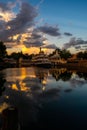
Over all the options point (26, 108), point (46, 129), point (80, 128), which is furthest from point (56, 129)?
point (26, 108)

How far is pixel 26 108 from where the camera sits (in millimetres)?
19906

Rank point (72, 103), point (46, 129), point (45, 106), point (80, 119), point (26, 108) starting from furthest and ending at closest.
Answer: point (72, 103)
point (45, 106)
point (26, 108)
point (80, 119)
point (46, 129)

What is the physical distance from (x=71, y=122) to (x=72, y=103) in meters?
7.16

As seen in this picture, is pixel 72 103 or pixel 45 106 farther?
pixel 72 103

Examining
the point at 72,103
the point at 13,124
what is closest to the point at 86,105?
the point at 72,103

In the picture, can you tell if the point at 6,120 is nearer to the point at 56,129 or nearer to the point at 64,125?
the point at 56,129

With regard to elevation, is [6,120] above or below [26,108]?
above

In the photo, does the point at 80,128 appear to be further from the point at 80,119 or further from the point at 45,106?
the point at 45,106

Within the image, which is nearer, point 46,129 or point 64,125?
point 46,129

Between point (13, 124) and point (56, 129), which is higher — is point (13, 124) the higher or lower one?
the higher one

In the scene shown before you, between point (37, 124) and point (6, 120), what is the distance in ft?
33.3

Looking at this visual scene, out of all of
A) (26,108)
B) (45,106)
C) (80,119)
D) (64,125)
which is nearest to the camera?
(64,125)

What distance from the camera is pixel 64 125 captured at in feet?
49.4

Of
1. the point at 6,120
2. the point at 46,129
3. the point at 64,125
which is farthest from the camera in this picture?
the point at 64,125
